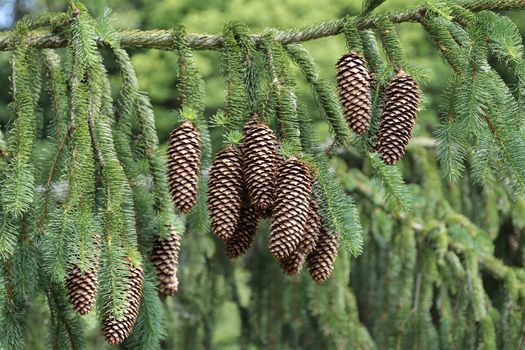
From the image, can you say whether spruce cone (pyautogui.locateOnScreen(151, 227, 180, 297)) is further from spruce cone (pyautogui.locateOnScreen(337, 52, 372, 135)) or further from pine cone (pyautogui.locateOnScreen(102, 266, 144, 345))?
spruce cone (pyautogui.locateOnScreen(337, 52, 372, 135))

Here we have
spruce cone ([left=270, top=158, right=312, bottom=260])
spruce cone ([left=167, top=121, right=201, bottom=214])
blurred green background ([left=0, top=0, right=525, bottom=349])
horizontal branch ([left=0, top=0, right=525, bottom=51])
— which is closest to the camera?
spruce cone ([left=270, top=158, right=312, bottom=260])

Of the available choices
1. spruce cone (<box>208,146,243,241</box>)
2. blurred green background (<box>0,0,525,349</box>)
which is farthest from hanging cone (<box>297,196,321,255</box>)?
blurred green background (<box>0,0,525,349</box>)

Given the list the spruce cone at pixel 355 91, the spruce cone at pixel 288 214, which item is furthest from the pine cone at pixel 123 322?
the spruce cone at pixel 355 91

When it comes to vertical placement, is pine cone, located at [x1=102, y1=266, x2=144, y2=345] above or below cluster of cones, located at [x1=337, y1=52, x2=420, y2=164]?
below

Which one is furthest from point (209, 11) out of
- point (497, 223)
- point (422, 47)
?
point (497, 223)

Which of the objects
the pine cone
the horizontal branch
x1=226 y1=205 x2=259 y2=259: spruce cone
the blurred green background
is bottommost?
the pine cone

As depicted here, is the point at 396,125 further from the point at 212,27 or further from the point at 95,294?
the point at 212,27
